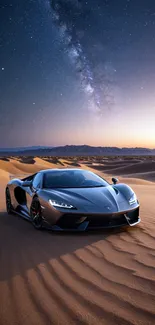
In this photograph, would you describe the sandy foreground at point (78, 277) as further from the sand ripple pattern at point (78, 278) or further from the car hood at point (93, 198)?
the car hood at point (93, 198)

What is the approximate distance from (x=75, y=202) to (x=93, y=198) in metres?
0.38

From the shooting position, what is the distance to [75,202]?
5.93 meters

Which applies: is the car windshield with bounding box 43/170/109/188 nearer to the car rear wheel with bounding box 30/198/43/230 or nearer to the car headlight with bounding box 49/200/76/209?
the car rear wheel with bounding box 30/198/43/230

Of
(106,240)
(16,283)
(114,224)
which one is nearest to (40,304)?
(16,283)

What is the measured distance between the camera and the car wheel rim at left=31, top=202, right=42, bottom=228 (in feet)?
20.8

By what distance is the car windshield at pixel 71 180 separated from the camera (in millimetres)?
6950

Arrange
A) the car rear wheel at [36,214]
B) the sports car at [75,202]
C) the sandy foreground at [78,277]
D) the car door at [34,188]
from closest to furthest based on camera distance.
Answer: the sandy foreground at [78,277], the sports car at [75,202], the car rear wheel at [36,214], the car door at [34,188]

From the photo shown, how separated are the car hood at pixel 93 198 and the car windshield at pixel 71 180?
0.36 meters

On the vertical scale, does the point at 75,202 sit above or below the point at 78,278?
above

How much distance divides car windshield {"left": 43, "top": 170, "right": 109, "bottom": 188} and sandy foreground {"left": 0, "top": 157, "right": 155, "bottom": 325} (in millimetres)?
1181

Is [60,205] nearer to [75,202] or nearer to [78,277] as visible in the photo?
[75,202]

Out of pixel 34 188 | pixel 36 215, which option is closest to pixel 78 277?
pixel 36 215

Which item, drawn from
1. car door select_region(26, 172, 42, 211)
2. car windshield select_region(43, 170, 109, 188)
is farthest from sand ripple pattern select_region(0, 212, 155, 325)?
car windshield select_region(43, 170, 109, 188)

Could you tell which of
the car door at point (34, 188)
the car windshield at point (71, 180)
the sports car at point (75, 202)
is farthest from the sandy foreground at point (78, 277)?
the car windshield at point (71, 180)
